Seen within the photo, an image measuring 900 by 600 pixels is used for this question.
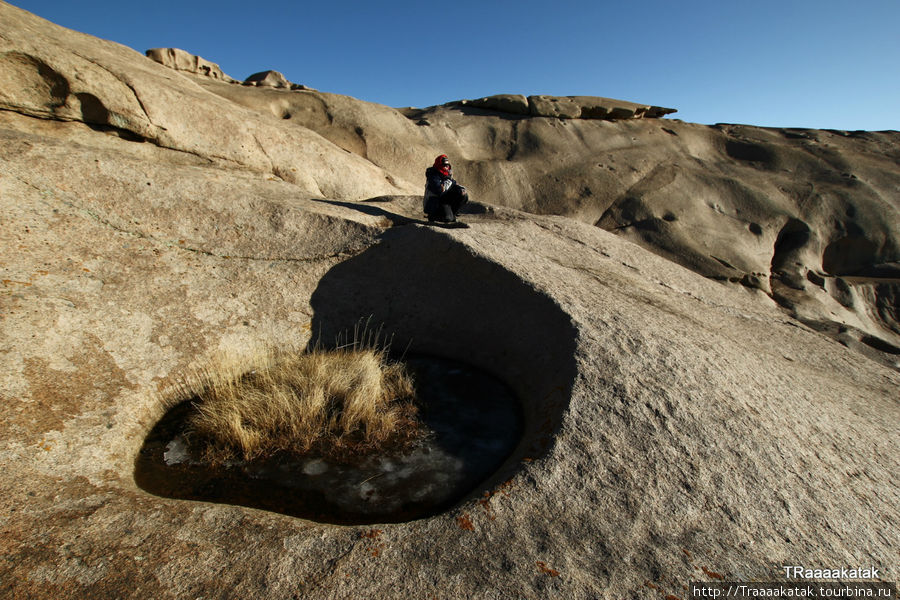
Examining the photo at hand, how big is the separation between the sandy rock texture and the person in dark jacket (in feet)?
1.96

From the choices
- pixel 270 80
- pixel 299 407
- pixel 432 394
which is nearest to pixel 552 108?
pixel 270 80

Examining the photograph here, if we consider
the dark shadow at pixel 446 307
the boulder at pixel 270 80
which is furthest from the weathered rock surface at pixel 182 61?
the dark shadow at pixel 446 307

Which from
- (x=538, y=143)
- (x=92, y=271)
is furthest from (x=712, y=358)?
(x=538, y=143)

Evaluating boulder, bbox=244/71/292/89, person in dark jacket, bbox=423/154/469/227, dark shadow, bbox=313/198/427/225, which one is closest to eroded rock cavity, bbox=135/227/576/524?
dark shadow, bbox=313/198/427/225

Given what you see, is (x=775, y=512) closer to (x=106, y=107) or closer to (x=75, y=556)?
(x=75, y=556)

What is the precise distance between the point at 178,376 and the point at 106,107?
4.55 m

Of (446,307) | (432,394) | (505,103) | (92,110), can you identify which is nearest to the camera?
(432,394)

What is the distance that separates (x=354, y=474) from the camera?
2.92 meters

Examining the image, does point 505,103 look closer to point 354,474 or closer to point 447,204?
point 447,204

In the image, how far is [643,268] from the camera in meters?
5.93

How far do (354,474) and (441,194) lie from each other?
11.6 ft

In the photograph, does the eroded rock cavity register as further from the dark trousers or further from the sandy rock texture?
the dark trousers

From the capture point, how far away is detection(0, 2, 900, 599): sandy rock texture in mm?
1968

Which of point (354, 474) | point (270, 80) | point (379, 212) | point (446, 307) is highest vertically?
point (270, 80)
